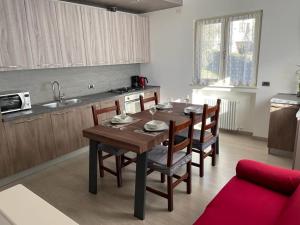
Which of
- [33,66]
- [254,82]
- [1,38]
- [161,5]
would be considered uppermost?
[161,5]

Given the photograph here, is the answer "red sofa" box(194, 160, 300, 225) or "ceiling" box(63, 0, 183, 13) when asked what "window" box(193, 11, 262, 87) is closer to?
"ceiling" box(63, 0, 183, 13)

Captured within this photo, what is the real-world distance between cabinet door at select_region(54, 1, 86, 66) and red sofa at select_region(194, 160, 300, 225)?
287cm

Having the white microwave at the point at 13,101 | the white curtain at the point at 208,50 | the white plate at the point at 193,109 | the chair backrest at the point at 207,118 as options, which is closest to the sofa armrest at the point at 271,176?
the chair backrest at the point at 207,118

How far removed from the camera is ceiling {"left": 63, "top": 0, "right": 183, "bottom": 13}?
3928mm

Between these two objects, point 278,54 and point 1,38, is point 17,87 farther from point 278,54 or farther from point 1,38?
point 278,54

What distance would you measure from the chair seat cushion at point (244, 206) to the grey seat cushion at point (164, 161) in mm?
546

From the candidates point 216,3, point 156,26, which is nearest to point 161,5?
point 156,26

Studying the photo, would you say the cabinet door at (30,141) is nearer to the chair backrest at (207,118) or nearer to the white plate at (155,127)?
the white plate at (155,127)

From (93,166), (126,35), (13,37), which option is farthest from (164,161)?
(126,35)

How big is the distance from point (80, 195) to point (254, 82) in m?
3.20

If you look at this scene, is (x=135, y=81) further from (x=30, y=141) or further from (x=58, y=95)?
(x=30, y=141)

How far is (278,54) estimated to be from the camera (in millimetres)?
3523

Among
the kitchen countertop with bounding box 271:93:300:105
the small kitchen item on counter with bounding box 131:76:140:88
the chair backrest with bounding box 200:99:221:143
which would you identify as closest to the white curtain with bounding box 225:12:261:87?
the kitchen countertop with bounding box 271:93:300:105

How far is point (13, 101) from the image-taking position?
2959 millimetres
